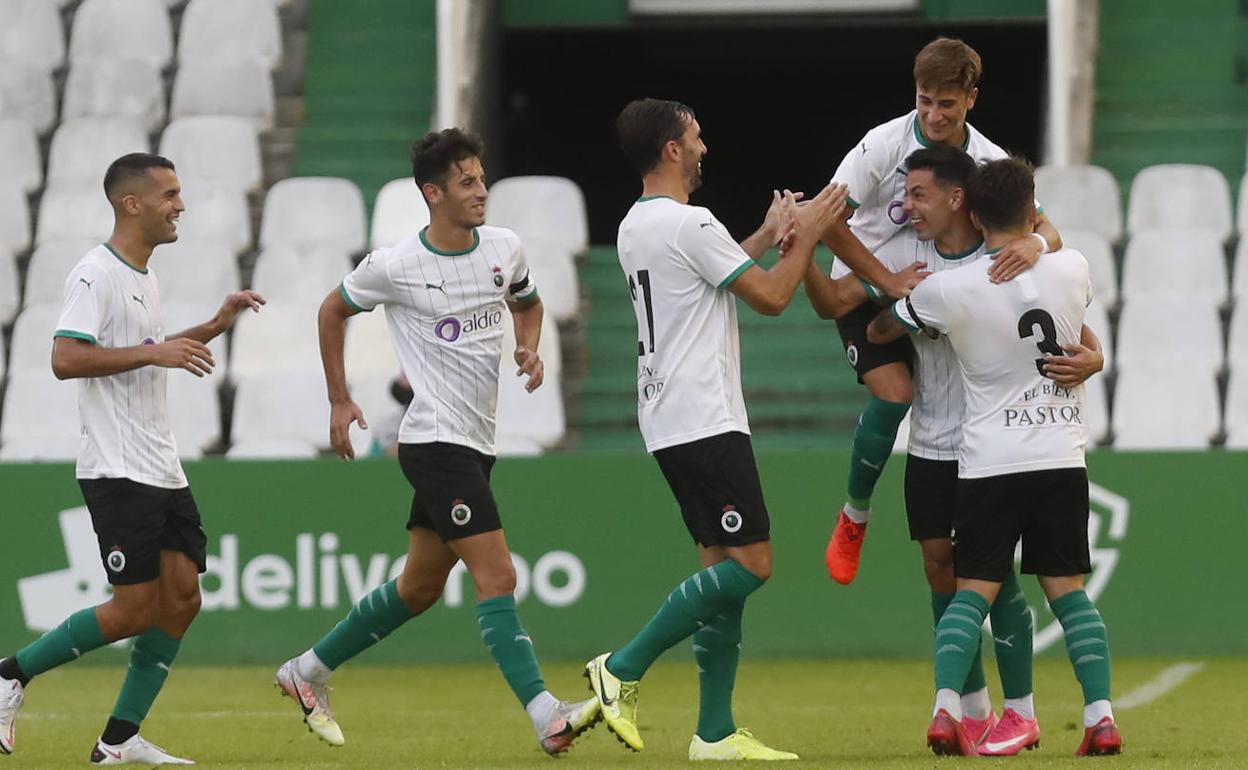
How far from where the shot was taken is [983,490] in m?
6.43

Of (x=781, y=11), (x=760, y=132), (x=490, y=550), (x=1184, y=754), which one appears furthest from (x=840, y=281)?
(x=760, y=132)

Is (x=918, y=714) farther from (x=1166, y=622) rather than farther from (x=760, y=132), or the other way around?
(x=760, y=132)

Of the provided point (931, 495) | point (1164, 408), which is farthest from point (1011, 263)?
point (1164, 408)

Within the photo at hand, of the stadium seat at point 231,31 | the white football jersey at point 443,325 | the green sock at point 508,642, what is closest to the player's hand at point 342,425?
the white football jersey at point 443,325

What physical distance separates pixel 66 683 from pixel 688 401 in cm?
521

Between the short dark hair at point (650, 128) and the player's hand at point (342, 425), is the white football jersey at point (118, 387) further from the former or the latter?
the short dark hair at point (650, 128)

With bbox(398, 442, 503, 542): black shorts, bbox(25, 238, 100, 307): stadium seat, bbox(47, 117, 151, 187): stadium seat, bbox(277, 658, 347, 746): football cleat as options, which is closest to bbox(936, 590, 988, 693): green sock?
bbox(398, 442, 503, 542): black shorts

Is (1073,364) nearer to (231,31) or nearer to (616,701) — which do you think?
(616,701)

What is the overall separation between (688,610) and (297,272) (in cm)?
757

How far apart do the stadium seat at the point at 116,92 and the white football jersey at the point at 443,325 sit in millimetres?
9374

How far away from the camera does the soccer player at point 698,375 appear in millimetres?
6375

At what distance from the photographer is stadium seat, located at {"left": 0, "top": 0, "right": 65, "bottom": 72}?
636 inches

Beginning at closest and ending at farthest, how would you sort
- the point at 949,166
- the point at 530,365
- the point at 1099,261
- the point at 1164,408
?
1. the point at 949,166
2. the point at 530,365
3. the point at 1164,408
4. the point at 1099,261

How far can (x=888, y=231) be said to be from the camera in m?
6.93
